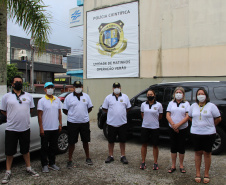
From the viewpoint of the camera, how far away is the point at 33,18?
607cm

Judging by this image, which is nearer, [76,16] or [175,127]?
[175,127]

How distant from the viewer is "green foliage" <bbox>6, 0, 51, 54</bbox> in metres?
5.80

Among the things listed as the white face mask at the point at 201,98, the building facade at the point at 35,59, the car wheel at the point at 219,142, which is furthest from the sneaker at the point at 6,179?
the building facade at the point at 35,59

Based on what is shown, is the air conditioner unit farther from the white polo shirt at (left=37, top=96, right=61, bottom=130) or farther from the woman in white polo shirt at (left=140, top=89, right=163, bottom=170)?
the woman in white polo shirt at (left=140, top=89, right=163, bottom=170)

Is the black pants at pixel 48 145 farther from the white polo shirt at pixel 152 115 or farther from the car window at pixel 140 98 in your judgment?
the car window at pixel 140 98

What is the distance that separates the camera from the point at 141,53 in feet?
→ 34.7

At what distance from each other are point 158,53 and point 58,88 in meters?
35.0

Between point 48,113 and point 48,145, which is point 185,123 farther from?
point 48,145

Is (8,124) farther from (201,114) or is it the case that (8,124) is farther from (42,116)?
(201,114)

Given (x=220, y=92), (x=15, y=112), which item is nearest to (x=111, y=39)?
(x=220, y=92)

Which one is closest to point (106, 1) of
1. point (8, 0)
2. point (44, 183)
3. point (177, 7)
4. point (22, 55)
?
point (177, 7)

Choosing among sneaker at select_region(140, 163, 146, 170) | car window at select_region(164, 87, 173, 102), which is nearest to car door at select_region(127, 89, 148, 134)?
car window at select_region(164, 87, 173, 102)

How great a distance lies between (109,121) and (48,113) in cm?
137

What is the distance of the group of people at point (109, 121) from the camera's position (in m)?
4.06
